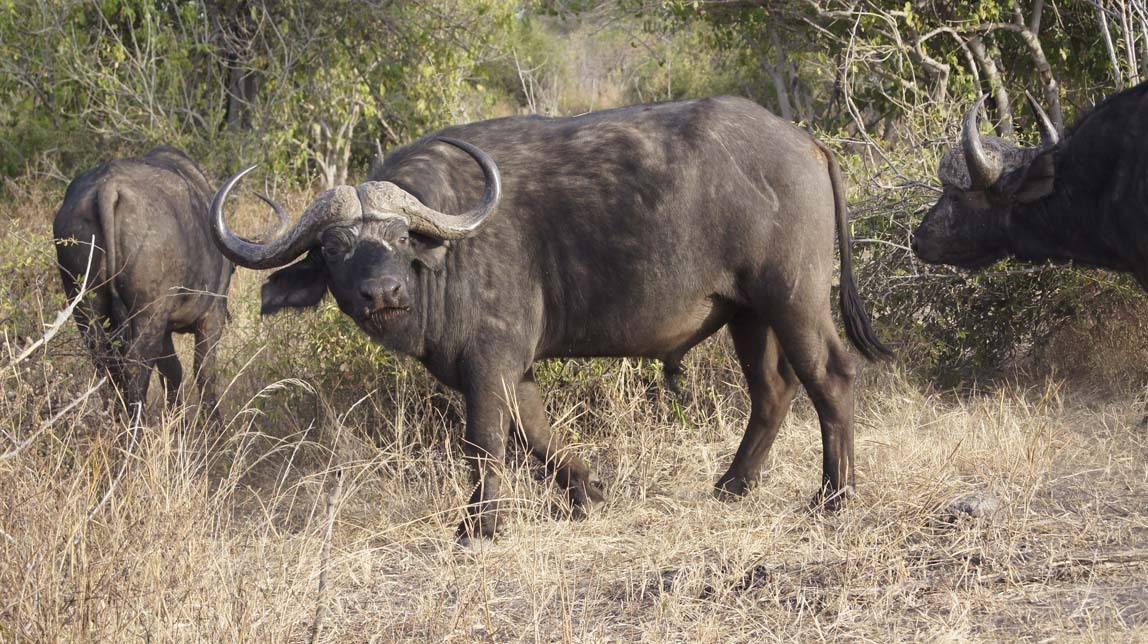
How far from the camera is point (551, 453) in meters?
4.86

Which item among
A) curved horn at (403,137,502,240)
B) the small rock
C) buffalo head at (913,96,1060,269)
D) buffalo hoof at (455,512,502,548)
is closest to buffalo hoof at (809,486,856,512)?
the small rock

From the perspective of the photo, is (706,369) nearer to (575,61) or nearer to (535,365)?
(535,365)

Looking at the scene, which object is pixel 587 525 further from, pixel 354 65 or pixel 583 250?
pixel 354 65

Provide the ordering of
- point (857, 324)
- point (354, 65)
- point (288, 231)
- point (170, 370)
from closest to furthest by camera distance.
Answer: point (288, 231) < point (857, 324) < point (170, 370) < point (354, 65)

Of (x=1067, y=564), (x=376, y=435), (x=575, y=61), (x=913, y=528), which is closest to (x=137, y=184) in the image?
(x=376, y=435)

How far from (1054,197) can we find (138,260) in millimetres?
4037

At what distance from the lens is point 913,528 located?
4137 millimetres

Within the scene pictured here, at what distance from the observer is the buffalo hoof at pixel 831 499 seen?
4.59 metres

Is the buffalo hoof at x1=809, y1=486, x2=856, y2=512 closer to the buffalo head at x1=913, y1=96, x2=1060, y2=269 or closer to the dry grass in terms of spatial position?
the dry grass

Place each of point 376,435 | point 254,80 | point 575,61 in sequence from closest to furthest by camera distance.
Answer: point 376,435 < point 254,80 < point 575,61

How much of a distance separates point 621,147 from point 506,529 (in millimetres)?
1471

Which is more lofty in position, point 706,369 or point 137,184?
point 137,184

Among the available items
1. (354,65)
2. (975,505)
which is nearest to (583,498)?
(975,505)

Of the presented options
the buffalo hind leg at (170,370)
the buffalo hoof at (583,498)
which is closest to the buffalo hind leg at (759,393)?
the buffalo hoof at (583,498)
